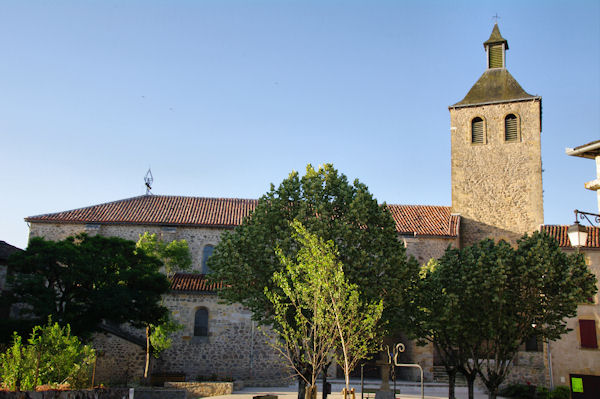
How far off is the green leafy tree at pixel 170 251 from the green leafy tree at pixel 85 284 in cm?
550

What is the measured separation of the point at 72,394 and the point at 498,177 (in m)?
31.0

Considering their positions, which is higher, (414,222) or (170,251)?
(414,222)

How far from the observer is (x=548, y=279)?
72.5 feet

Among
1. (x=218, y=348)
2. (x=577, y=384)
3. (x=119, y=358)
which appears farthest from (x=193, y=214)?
(x=577, y=384)

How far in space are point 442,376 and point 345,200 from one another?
17.4 m

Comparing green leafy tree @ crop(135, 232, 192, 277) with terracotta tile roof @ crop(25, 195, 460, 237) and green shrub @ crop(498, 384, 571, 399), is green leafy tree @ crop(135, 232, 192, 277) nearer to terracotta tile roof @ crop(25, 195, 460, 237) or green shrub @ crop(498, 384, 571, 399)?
terracotta tile roof @ crop(25, 195, 460, 237)

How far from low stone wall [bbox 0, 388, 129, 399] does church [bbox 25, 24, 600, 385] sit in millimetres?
10345

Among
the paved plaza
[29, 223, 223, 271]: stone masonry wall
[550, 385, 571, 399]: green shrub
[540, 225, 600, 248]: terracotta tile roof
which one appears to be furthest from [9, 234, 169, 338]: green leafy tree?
[540, 225, 600, 248]: terracotta tile roof

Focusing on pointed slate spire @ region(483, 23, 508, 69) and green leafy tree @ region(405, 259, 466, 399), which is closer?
green leafy tree @ region(405, 259, 466, 399)

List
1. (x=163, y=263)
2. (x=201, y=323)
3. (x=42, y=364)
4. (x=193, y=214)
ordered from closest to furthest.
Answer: (x=42, y=364)
(x=163, y=263)
(x=201, y=323)
(x=193, y=214)

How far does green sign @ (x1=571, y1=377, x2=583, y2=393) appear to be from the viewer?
27927 millimetres

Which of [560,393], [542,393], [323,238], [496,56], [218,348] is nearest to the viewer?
[323,238]

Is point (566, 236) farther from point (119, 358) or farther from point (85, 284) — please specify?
point (85, 284)

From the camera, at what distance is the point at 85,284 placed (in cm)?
2477
